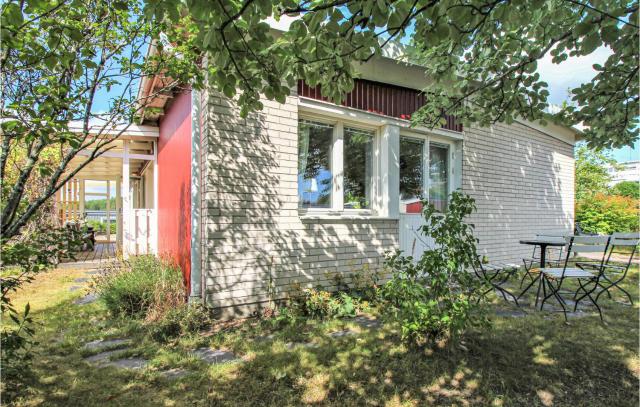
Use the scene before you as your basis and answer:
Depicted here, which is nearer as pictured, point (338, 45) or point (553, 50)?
point (338, 45)

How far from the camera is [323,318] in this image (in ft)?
13.8

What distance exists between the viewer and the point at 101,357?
10.4ft

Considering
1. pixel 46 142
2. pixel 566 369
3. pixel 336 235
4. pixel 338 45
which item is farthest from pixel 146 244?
pixel 566 369

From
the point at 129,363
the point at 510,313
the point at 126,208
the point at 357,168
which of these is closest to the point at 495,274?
the point at 510,313

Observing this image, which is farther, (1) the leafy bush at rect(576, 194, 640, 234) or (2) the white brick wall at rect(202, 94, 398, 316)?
(1) the leafy bush at rect(576, 194, 640, 234)

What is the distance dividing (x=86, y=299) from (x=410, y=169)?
18.6 feet

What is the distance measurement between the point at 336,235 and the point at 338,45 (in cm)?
326

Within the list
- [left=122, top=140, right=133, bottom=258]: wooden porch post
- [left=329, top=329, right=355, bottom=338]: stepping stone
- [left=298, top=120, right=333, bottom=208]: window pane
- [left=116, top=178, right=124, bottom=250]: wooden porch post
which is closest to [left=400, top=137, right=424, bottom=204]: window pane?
[left=298, top=120, right=333, bottom=208]: window pane

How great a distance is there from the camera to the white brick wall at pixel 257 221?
408 cm

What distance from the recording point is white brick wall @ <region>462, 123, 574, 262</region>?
7031 millimetres

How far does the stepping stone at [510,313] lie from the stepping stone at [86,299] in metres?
5.72

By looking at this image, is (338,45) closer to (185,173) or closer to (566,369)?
(566,369)

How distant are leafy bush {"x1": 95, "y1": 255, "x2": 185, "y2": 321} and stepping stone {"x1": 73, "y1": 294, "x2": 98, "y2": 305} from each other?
1.36 ft

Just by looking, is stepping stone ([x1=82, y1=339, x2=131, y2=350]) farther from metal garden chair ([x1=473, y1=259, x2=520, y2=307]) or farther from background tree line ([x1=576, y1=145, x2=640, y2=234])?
background tree line ([x1=576, y1=145, x2=640, y2=234])
